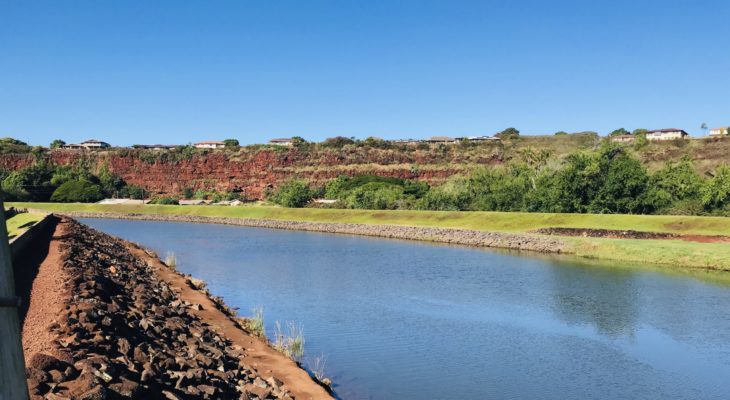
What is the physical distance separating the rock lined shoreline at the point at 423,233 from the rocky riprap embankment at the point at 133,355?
3513cm

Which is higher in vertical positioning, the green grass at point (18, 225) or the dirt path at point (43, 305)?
the green grass at point (18, 225)

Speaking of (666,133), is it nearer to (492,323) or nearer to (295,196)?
(295,196)

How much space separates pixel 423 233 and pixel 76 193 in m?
80.1

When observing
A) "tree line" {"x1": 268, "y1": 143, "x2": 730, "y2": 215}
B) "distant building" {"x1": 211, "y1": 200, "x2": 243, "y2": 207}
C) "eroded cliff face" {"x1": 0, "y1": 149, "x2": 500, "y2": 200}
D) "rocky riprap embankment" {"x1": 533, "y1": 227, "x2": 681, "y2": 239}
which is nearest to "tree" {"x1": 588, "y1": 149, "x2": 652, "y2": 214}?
"tree line" {"x1": 268, "y1": 143, "x2": 730, "y2": 215}

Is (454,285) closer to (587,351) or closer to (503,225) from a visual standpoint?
(587,351)

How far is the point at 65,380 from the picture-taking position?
8.54 meters

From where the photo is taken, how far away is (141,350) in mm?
11750

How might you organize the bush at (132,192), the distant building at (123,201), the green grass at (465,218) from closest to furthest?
the green grass at (465,218), the distant building at (123,201), the bush at (132,192)

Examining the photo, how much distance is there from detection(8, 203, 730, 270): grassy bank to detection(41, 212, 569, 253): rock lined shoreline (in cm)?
196

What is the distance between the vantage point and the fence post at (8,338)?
268 cm

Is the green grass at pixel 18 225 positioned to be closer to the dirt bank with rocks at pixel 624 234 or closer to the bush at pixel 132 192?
the dirt bank with rocks at pixel 624 234

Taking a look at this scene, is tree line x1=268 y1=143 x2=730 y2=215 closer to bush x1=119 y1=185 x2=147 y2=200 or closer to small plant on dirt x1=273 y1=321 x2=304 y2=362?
small plant on dirt x1=273 y1=321 x2=304 y2=362

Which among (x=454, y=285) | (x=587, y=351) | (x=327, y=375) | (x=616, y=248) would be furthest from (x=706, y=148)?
(x=327, y=375)

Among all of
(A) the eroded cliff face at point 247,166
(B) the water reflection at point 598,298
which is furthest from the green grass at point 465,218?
(A) the eroded cliff face at point 247,166
